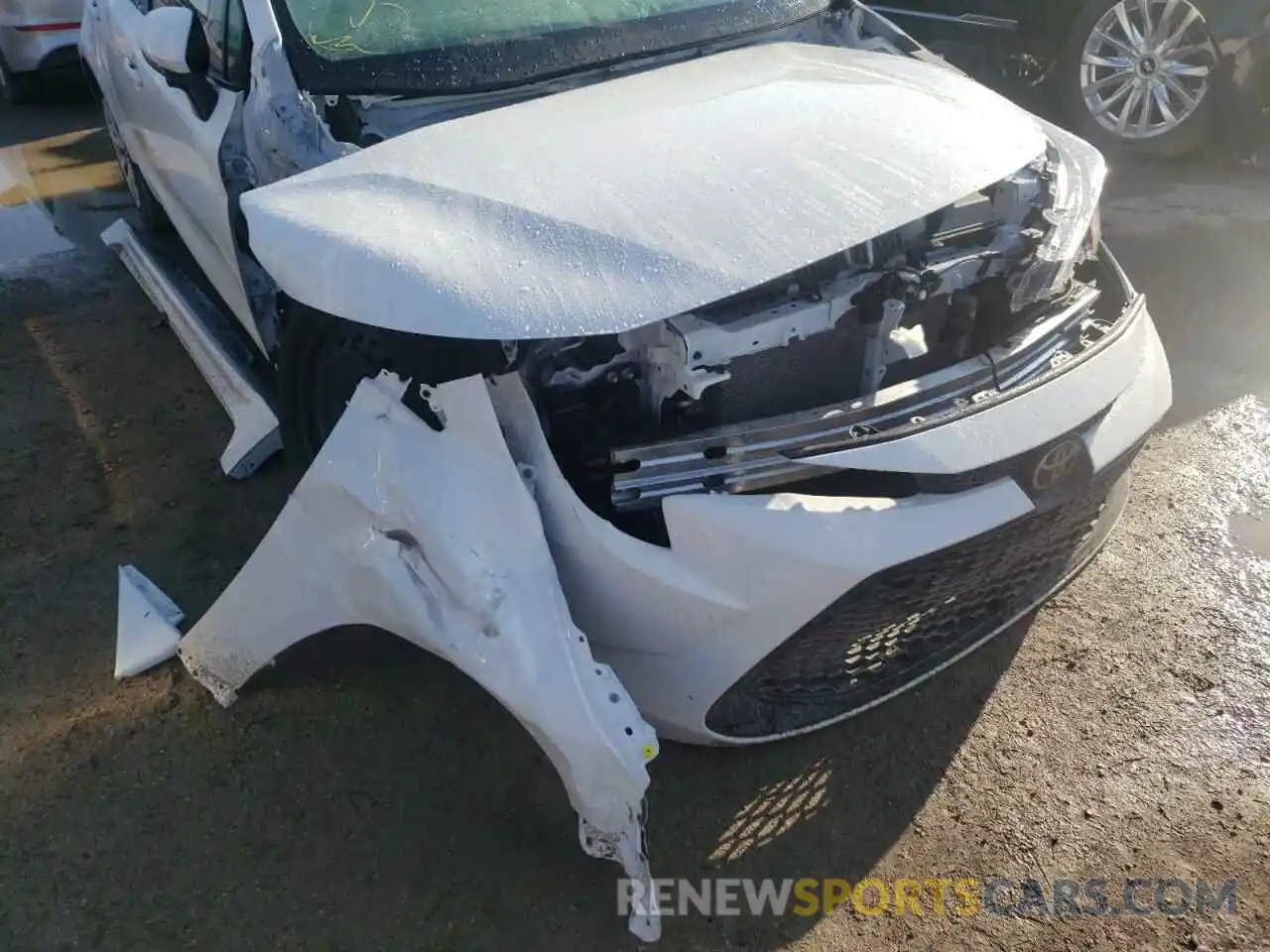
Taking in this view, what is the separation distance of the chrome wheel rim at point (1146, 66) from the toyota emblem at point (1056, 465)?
4.33 m

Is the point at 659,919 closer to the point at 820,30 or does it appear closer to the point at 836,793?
the point at 836,793

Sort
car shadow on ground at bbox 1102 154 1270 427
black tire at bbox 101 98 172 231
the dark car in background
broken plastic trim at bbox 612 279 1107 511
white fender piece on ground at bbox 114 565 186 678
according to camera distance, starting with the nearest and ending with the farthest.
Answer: broken plastic trim at bbox 612 279 1107 511
white fender piece on ground at bbox 114 565 186 678
car shadow on ground at bbox 1102 154 1270 427
black tire at bbox 101 98 172 231
the dark car in background

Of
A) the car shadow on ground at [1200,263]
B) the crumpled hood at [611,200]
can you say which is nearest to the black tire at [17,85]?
the crumpled hood at [611,200]

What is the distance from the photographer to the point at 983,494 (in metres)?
1.95

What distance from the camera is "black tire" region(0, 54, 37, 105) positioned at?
7.03 meters

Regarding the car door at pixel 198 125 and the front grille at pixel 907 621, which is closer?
the front grille at pixel 907 621

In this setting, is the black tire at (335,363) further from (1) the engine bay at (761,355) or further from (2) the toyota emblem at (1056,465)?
(2) the toyota emblem at (1056,465)

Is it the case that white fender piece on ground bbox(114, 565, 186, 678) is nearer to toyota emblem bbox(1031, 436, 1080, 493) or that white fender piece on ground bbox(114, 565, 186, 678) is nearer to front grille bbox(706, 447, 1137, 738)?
front grille bbox(706, 447, 1137, 738)

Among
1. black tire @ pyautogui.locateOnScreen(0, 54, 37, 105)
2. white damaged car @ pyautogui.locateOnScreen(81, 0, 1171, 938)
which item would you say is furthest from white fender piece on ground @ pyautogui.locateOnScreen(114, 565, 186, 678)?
black tire @ pyautogui.locateOnScreen(0, 54, 37, 105)

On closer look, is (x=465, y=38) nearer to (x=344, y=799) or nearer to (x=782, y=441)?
(x=782, y=441)

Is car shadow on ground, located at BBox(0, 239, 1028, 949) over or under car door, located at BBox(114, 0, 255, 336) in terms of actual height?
under

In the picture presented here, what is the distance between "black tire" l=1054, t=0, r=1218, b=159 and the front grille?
413cm

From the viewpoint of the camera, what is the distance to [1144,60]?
5.46 m

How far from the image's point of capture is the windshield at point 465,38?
2594mm
